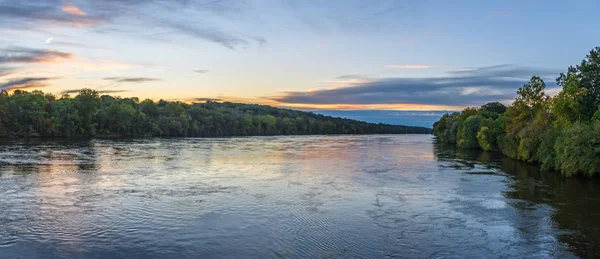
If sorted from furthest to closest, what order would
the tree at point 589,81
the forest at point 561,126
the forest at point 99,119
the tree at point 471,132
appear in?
1. the forest at point 99,119
2. the tree at point 471,132
3. the tree at point 589,81
4. the forest at point 561,126

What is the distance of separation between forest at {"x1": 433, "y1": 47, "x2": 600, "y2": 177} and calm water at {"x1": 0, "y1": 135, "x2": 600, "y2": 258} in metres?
2.15

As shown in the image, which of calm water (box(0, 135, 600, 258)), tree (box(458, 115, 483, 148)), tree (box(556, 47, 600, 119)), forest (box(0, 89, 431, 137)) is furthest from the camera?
forest (box(0, 89, 431, 137))

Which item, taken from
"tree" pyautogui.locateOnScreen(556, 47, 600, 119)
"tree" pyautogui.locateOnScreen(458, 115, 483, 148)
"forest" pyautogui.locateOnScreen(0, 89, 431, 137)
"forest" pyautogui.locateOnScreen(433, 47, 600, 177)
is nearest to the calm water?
"forest" pyautogui.locateOnScreen(433, 47, 600, 177)

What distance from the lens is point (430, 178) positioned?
34219 millimetres

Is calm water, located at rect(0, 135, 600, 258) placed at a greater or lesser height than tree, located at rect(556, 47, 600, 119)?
lesser

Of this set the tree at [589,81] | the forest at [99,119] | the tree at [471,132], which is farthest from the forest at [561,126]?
the forest at [99,119]

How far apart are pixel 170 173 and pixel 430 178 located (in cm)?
1991

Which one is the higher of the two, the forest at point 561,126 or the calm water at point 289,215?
the forest at point 561,126

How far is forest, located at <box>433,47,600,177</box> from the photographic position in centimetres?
3234

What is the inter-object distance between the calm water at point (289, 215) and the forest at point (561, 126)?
2.15 meters

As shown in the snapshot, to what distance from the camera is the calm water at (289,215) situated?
14.9 metres

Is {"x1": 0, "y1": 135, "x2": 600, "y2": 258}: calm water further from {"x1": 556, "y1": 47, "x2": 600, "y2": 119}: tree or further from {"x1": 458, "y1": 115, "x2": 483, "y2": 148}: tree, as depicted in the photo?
{"x1": 458, "y1": 115, "x2": 483, "y2": 148}: tree

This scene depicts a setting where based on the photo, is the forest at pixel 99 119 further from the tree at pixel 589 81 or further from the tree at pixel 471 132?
the tree at pixel 589 81

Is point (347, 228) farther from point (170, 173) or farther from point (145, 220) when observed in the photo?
point (170, 173)
